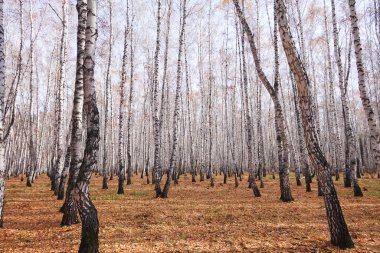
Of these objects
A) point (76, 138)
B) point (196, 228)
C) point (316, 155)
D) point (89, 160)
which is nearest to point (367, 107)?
point (316, 155)

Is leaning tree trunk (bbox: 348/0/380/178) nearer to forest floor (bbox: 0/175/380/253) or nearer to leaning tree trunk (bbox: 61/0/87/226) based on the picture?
forest floor (bbox: 0/175/380/253)

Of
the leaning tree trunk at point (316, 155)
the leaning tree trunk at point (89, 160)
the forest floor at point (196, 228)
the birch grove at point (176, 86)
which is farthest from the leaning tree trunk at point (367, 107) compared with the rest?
the leaning tree trunk at point (89, 160)

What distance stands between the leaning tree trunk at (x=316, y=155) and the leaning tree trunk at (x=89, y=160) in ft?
12.5

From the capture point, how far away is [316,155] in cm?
509

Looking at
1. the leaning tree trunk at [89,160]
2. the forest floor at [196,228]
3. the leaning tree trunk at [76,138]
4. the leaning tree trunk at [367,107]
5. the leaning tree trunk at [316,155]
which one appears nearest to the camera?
the leaning tree trunk at [89,160]

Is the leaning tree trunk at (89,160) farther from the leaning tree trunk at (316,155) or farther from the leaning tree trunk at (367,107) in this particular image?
the leaning tree trunk at (367,107)

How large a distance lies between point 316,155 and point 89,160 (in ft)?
13.4

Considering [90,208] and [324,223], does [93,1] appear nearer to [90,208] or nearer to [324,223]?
[90,208]

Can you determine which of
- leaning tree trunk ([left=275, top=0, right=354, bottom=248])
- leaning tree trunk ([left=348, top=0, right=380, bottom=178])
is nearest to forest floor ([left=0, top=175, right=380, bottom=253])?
leaning tree trunk ([left=275, top=0, right=354, bottom=248])

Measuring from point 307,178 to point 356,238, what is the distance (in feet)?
29.3

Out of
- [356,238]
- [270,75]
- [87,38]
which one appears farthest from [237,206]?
[270,75]

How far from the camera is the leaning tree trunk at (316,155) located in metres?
4.89

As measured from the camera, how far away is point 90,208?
172 inches

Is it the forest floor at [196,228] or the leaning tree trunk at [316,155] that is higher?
the leaning tree trunk at [316,155]
